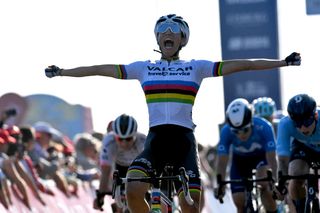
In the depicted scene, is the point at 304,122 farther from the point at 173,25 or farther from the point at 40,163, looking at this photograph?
the point at 40,163

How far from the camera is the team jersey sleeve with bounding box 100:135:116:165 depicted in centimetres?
1683

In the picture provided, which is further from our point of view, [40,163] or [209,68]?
[40,163]

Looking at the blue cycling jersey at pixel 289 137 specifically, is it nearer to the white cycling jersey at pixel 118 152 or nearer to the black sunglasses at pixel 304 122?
the black sunglasses at pixel 304 122

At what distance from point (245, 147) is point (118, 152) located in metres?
1.56

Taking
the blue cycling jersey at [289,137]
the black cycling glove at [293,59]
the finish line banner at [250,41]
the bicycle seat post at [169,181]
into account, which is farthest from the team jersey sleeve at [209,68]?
the finish line banner at [250,41]

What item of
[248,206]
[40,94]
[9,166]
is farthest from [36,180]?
[40,94]

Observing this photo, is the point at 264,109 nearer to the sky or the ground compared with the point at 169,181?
nearer to the sky

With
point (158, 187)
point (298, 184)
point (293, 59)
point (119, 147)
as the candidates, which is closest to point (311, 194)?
point (298, 184)

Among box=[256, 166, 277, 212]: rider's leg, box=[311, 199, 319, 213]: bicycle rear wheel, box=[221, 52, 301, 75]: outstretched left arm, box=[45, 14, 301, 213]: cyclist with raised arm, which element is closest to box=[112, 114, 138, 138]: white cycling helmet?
box=[256, 166, 277, 212]: rider's leg

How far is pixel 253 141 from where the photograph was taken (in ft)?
56.4

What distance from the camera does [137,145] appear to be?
16.8 m

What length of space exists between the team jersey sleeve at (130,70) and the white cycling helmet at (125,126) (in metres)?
3.16

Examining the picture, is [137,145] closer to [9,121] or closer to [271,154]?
[271,154]

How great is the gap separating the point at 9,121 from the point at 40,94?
55.5 metres
